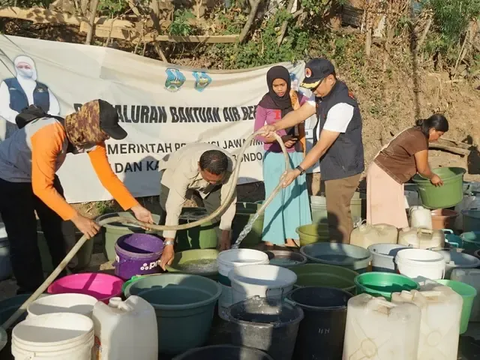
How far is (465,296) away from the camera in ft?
11.6

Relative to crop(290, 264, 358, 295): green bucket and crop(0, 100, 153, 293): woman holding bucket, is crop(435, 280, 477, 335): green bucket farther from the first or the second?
crop(0, 100, 153, 293): woman holding bucket

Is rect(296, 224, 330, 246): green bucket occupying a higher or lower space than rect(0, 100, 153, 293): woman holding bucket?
lower

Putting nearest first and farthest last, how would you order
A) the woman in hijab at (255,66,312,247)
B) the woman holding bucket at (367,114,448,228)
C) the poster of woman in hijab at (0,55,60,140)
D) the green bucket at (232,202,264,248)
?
the woman holding bucket at (367,114,448,228), the poster of woman in hijab at (0,55,60,140), the woman in hijab at (255,66,312,247), the green bucket at (232,202,264,248)

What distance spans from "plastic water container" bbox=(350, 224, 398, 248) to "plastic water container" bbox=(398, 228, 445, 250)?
9 centimetres

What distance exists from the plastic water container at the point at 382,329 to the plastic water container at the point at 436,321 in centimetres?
15

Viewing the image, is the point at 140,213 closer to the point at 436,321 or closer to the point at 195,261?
the point at 195,261

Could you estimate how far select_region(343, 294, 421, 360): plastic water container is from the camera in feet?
8.98

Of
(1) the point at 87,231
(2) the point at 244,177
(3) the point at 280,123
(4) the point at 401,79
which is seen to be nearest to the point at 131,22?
(2) the point at 244,177

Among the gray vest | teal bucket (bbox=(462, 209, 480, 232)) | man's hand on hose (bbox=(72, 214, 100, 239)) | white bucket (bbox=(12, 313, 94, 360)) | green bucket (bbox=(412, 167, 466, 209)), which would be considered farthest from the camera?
green bucket (bbox=(412, 167, 466, 209))

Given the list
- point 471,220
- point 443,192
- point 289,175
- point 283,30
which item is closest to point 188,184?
point 289,175

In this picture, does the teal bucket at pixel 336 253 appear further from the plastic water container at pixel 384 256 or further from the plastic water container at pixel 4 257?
the plastic water container at pixel 4 257

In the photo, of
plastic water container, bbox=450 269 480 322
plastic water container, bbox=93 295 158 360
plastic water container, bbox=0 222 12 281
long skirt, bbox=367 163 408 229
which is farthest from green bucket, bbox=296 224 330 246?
plastic water container, bbox=93 295 158 360

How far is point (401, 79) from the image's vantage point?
12.3 meters

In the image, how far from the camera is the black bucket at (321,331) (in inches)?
121
